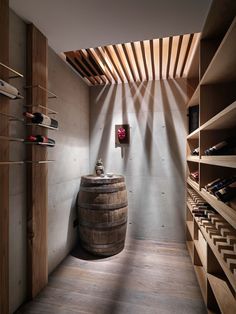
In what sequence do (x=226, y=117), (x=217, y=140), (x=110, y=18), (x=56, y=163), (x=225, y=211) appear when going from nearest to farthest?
(x=225, y=211)
(x=226, y=117)
(x=110, y=18)
(x=217, y=140)
(x=56, y=163)

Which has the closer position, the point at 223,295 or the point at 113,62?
the point at 223,295

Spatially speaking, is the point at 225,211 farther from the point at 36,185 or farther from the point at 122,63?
the point at 122,63

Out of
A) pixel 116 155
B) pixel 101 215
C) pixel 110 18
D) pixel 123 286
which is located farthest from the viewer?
pixel 116 155

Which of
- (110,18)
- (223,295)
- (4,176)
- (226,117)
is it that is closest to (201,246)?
(223,295)

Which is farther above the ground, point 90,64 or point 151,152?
point 90,64

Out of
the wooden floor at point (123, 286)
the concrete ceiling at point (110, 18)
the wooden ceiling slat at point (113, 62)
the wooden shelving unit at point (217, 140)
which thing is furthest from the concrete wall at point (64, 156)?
the wooden shelving unit at point (217, 140)

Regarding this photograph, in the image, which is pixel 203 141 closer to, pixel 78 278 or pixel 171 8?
pixel 171 8

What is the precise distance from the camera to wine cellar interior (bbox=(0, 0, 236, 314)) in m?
1.40

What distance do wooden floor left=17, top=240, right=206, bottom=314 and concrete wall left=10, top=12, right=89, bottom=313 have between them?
0.24 m

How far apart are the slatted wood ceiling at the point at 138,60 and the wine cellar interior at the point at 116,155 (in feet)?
0.06

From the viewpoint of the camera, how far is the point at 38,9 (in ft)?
4.86

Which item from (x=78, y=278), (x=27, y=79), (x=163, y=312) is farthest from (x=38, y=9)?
(x=163, y=312)

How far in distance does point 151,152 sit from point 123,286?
5.89 feet

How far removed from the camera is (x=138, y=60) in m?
2.39
